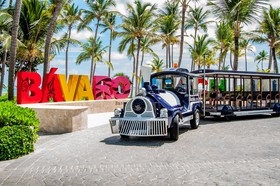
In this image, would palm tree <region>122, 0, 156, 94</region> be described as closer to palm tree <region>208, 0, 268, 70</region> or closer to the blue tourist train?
palm tree <region>208, 0, 268, 70</region>

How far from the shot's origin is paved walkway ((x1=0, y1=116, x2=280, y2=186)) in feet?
18.0

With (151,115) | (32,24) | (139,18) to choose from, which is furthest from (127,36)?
(151,115)

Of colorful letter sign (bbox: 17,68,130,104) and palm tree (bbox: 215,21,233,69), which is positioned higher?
palm tree (bbox: 215,21,233,69)

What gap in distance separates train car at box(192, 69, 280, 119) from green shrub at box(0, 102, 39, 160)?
9.57 meters

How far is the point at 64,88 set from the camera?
679 inches

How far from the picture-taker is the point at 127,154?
7559mm

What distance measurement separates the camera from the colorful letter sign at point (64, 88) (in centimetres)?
1506

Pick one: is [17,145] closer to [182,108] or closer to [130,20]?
[182,108]

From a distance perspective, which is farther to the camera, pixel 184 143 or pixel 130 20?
pixel 130 20

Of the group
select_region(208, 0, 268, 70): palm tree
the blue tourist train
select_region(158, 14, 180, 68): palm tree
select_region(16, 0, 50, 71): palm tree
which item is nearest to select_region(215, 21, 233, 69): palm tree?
select_region(158, 14, 180, 68): palm tree

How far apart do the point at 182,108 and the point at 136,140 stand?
7.52 feet

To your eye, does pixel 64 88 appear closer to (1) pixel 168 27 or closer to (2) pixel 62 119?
(2) pixel 62 119

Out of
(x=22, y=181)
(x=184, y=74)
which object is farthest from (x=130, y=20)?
(x=22, y=181)

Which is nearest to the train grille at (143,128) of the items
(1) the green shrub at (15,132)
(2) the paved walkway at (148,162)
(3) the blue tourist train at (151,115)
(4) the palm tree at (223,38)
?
(3) the blue tourist train at (151,115)
